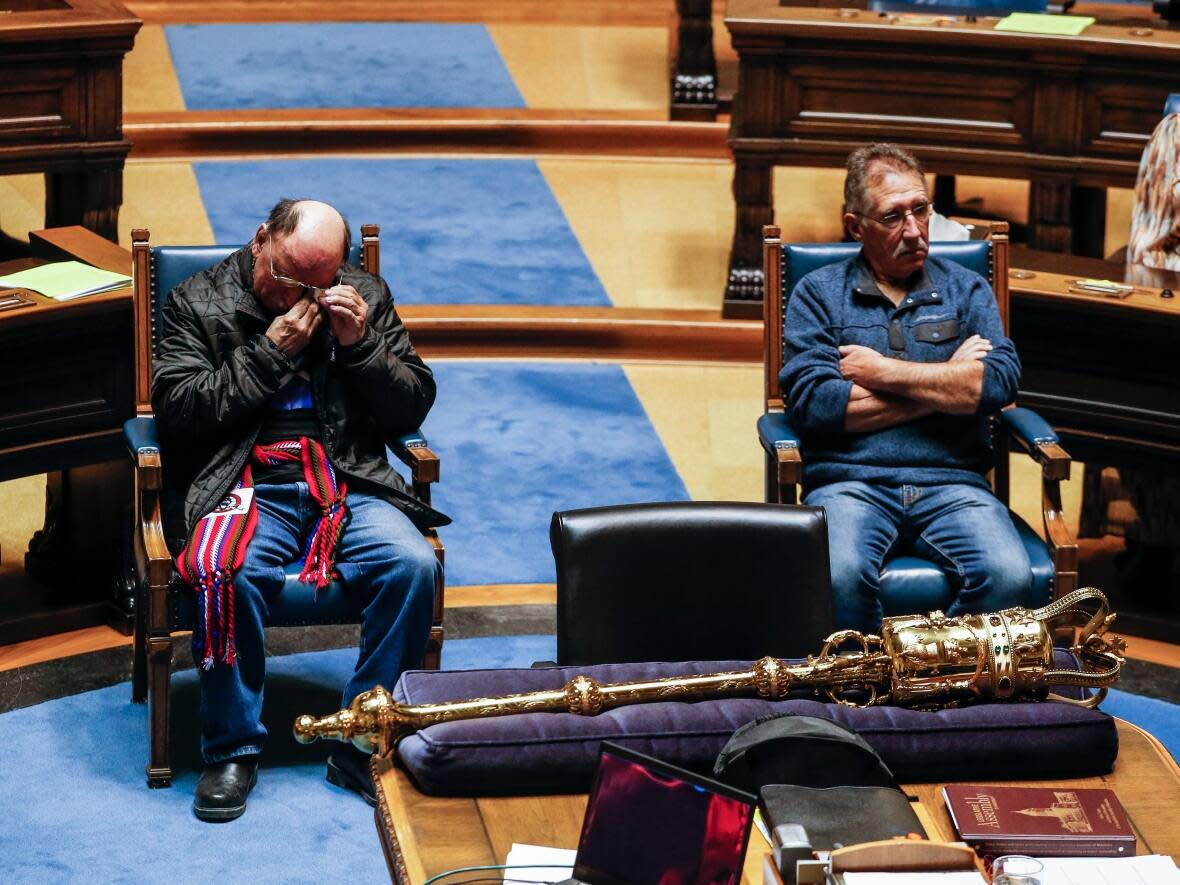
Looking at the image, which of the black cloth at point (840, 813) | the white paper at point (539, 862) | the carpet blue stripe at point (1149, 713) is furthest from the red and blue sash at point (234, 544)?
the carpet blue stripe at point (1149, 713)

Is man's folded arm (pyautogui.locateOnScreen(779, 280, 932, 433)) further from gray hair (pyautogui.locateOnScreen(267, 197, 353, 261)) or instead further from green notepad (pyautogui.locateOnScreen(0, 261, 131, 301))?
green notepad (pyautogui.locateOnScreen(0, 261, 131, 301))

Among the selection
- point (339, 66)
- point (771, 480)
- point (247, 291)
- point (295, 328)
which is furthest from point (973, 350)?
point (339, 66)

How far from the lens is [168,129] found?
7.21 m

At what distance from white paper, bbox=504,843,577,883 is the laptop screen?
89 millimetres

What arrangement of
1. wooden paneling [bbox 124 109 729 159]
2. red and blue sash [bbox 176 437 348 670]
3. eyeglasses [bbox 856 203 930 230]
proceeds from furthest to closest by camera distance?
wooden paneling [bbox 124 109 729 159] → eyeglasses [bbox 856 203 930 230] → red and blue sash [bbox 176 437 348 670]

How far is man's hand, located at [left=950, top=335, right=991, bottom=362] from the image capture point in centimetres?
389

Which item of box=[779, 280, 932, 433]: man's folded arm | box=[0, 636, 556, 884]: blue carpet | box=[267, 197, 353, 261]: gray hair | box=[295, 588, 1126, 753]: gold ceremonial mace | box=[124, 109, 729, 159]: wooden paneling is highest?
box=[124, 109, 729, 159]: wooden paneling

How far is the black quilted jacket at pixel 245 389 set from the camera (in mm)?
3744

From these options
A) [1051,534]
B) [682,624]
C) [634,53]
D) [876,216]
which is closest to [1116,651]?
[682,624]

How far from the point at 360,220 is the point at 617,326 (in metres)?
1.18

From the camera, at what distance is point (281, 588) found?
144 inches

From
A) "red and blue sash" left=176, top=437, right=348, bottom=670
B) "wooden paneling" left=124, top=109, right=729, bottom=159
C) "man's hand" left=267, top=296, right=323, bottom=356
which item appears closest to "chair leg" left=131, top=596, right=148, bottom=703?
"red and blue sash" left=176, top=437, right=348, bottom=670

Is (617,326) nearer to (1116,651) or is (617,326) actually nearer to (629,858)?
(1116,651)

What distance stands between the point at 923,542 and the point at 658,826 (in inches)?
71.3
